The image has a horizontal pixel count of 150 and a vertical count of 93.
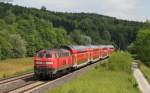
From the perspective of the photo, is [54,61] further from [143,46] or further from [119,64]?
[143,46]

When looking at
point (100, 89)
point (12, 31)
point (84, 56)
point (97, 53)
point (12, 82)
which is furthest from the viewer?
point (12, 31)

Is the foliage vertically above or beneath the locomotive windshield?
beneath

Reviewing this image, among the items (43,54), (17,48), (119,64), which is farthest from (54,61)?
(17,48)

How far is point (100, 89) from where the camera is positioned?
30797 millimetres

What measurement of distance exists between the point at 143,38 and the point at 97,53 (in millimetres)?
30383

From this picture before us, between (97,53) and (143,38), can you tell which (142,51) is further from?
(97,53)

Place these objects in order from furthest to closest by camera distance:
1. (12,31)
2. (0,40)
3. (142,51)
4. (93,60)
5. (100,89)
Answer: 1. (12,31)
2. (142,51)
3. (0,40)
4. (93,60)
5. (100,89)

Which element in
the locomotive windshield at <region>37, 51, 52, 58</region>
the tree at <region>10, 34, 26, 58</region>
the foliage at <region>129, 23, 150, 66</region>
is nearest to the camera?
the locomotive windshield at <region>37, 51, 52, 58</region>

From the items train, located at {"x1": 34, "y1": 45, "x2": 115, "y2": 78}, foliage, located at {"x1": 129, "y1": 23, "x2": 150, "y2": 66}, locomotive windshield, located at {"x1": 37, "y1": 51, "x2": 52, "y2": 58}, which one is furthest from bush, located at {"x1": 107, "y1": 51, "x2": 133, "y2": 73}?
foliage, located at {"x1": 129, "y1": 23, "x2": 150, "y2": 66}

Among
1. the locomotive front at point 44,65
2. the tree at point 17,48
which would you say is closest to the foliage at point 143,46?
the tree at point 17,48

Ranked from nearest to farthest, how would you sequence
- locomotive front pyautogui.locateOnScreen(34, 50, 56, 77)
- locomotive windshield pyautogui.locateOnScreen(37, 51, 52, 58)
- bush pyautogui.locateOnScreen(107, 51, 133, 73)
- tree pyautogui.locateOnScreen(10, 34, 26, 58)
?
locomotive front pyautogui.locateOnScreen(34, 50, 56, 77) → locomotive windshield pyautogui.locateOnScreen(37, 51, 52, 58) → bush pyautogui.locateOnScreen(107, 51, 133, 73) → tree pyautogui.locateOnScreen(10, 34, 26, 58)

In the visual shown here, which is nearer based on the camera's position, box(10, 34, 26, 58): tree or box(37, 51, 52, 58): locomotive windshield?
box(37, 51, 52, 58): locomotive windshield

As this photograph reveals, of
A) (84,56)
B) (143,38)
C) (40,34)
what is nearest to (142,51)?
(143,38)

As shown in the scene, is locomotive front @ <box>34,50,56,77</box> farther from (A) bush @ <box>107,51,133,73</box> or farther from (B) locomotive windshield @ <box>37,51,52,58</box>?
(A) bush @ <box>107,51,133,73</box>
